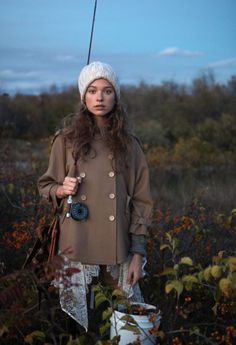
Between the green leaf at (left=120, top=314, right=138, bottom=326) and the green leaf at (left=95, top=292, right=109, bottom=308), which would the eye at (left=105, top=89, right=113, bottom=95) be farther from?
the green leaf at (left=120, top=314, right=138, bottom=326)

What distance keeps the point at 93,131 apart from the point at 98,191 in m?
0.39

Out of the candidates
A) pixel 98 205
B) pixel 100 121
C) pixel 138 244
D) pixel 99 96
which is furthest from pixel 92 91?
pixel 138 244

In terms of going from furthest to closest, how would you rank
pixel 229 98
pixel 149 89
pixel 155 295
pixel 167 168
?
pixel 149 89
pixel 229 98
pixel 167 168
pixel 155 295

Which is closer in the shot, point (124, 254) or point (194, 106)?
point (124, 254)

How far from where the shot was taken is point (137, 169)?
3.44 metres

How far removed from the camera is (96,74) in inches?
129

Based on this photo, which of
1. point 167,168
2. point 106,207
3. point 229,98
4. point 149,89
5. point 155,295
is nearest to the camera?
point 106,207

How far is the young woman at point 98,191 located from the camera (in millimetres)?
3287

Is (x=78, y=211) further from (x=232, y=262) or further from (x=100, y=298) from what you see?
(x=232, y=262)

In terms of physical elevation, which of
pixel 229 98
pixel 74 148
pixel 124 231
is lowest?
pixel 124 231

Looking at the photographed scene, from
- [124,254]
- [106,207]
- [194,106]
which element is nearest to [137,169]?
[106,207]

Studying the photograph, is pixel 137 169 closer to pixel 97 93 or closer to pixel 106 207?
pixel 106 207

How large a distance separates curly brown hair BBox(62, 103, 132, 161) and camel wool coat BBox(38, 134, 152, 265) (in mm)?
42

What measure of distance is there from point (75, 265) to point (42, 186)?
1.77ft
